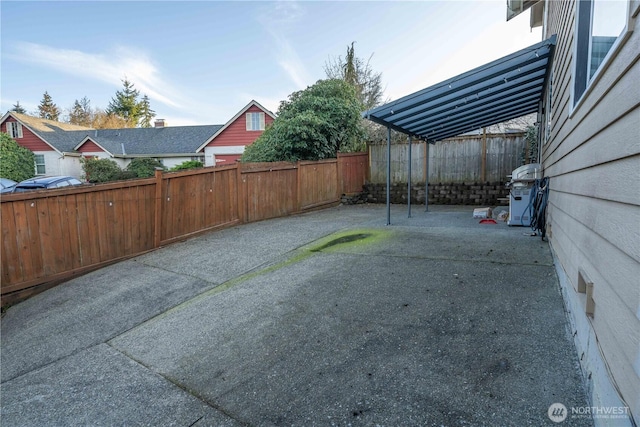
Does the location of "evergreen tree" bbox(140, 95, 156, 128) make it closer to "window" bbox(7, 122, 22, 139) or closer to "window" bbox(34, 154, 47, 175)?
"window" bbox(7, 122, 22, 139)

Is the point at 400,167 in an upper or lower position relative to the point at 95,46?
lower

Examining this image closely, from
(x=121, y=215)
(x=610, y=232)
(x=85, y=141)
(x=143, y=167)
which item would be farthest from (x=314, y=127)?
(x=85, y=141)

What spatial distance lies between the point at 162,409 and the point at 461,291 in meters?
2.72

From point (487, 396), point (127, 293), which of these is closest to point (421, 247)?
point (487, 396)

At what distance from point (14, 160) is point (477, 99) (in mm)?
25400

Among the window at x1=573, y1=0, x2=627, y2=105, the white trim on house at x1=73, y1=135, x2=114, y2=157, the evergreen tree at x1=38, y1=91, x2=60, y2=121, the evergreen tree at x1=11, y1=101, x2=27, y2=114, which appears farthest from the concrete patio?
the evergreen tree at x1=11, y1=101, x2=27, y2=114

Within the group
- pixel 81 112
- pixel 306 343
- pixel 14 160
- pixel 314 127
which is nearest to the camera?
pixel 306 343

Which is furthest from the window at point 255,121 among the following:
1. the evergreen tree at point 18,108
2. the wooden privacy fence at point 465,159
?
the evergreen tree at point 18,108

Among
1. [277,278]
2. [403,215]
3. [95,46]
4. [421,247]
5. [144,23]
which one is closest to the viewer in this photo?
[277,278]

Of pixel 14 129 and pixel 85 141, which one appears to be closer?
pixel 14 129

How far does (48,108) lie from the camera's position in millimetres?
47469

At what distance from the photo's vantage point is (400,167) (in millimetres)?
11234

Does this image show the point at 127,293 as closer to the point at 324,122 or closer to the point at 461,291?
the point at 461,291

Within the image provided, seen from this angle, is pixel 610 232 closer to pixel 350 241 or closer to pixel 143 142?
pixel 350 241
